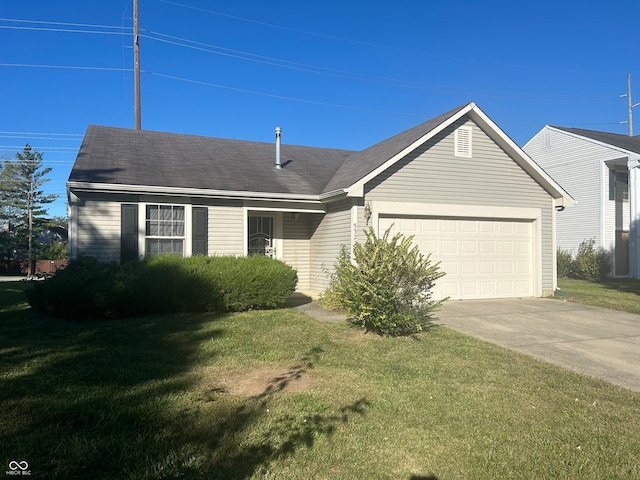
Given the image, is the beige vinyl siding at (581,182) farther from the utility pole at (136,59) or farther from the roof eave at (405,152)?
the utility pole at (136,59)

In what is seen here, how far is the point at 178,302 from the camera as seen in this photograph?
9.27m

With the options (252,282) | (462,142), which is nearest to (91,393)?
(252,282)

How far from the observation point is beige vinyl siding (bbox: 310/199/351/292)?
11633mm

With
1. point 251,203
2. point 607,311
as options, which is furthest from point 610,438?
point 251,203

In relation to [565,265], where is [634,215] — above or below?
above

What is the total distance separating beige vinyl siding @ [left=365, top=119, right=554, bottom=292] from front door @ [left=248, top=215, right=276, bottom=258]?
3.44 m

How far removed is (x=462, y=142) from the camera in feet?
40.7

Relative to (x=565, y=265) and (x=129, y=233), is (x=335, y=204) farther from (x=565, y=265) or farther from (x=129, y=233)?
(x=565, y=265)

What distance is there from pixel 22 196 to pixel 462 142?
3516 cm

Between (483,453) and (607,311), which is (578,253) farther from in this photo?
(483,453)

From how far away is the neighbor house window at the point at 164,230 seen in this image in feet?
35.6

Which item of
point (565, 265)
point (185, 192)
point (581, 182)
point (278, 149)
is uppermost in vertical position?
point (581, 182)

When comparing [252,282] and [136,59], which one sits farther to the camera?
[136,59]

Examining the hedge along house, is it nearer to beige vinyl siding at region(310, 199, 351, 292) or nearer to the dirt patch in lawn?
beige vinyl siding at region(310, 199, 351, 292)
